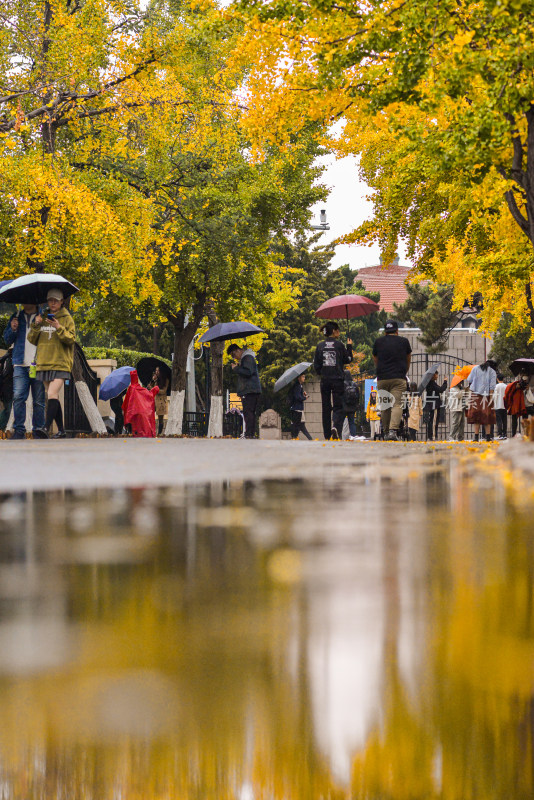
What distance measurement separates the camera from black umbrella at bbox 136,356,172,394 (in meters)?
26.1

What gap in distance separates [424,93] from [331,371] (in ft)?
13.4

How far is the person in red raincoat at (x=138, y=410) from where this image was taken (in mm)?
20578

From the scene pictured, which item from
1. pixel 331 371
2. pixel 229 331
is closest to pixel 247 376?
pixel 331 371

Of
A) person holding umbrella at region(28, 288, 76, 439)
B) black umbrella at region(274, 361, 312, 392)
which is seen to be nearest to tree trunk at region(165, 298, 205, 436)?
black umbrella at region(274, 361, 312, 392)

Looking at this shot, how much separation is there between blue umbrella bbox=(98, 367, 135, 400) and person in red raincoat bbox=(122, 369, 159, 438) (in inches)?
49.8

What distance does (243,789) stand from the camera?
983 mm

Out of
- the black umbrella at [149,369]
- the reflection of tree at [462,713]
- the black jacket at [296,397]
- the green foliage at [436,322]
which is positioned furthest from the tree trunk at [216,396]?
the reflection of tree at [462,713]

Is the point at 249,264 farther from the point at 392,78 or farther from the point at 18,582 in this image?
the point at 18,582

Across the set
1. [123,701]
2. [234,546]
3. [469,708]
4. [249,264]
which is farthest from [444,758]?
[249,264]

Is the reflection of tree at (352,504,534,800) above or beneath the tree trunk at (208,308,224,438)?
beneath

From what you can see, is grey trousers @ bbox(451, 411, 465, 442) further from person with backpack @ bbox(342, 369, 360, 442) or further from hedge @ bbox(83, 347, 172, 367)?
hedge @ bbox(83, 347, 172, 367)

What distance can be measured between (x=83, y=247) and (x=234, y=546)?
1611 cm

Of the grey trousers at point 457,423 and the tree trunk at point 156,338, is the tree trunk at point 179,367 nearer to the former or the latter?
the grey trousers at point 457,423

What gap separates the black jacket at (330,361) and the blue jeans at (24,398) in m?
4.01
